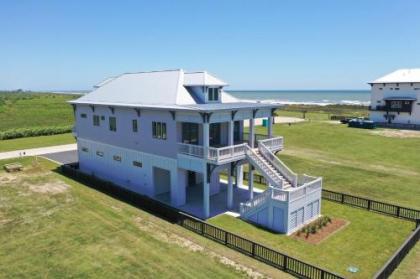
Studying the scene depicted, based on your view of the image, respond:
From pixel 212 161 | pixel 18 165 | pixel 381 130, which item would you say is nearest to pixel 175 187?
pixel 212 161

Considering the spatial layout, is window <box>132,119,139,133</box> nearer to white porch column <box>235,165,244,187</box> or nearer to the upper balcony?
the upper balcony

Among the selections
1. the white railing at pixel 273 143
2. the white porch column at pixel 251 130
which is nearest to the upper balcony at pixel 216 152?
the white railing at pixel 273 143

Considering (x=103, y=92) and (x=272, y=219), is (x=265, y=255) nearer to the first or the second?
(x=272, y=219)

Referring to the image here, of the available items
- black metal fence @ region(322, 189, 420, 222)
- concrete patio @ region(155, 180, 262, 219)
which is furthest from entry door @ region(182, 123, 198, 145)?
black metal fence @ region(322, 189, 420, 222)

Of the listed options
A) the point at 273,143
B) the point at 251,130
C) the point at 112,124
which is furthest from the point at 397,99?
the point at 112,124

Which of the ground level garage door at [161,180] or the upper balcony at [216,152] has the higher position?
the upper balcony at [216,152]

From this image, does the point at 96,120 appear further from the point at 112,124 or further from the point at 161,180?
the point at 161,180

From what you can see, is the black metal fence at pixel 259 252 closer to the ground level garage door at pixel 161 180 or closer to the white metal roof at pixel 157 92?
the ground level garage door at pixel 161 180
